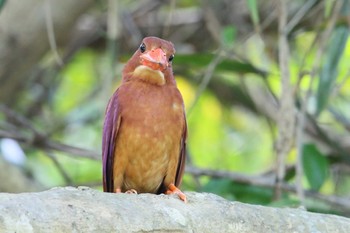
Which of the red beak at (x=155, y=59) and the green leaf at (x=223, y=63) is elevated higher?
the green leaf at (x=223, y=63)

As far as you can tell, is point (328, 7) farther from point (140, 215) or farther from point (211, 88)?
point (140, 215)

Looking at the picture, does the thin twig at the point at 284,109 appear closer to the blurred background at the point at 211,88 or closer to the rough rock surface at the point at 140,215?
the blurred background at the point at 211,88

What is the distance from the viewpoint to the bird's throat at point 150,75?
12.2 feet

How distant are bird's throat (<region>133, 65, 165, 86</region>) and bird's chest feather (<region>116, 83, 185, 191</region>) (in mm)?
39

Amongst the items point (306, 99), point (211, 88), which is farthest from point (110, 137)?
point (211, 88)

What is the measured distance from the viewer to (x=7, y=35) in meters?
4.99

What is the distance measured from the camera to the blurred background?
453 cm

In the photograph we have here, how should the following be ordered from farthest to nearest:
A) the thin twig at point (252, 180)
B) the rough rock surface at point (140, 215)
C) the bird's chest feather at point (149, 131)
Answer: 1. the thin twig at point (252, 180)
2. the bird's chest feather at point (149, 131)
3. the rough rock surface at point (140, 215)

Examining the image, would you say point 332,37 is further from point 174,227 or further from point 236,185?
point 174,227

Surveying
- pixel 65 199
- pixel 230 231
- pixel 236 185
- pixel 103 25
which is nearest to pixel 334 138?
pixel 236 185

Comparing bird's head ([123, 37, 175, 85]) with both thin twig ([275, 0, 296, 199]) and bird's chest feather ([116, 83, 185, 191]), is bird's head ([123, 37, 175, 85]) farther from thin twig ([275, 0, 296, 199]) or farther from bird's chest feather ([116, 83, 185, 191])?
thin twig ([275, 0, 296, 199])

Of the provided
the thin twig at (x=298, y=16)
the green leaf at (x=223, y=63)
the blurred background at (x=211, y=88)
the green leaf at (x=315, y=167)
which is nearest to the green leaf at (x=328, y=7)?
the blurred background at (x=211, y=88)

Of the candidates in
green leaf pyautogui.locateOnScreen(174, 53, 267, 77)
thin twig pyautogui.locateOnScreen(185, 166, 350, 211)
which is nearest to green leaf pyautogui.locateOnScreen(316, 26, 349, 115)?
green leaf pyautogui.locateOnScreen(174, 53, 267, 77)

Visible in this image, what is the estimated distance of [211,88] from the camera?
6441 mm
